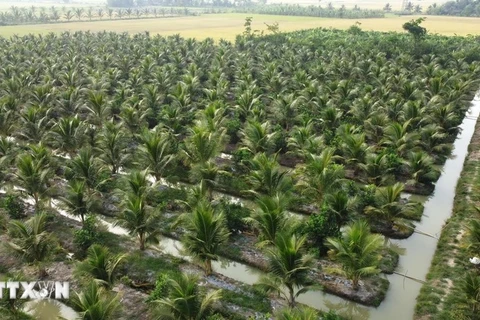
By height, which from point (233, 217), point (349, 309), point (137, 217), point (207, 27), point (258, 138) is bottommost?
point (349, 309)

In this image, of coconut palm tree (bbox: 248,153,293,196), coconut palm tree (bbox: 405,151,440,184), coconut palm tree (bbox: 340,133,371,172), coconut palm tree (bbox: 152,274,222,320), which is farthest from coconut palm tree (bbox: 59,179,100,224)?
coconut palm tree (bbox: 405,151,440,184)

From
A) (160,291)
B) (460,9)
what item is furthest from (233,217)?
(460,9)

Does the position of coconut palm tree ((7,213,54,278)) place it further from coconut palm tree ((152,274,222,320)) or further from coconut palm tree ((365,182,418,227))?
coconut palm tree ((365,182,418,227))

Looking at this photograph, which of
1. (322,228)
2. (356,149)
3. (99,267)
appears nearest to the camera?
(99,267)

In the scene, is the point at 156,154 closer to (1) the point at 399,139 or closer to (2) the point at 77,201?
(2) the point at 77,201

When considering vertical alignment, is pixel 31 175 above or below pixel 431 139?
above

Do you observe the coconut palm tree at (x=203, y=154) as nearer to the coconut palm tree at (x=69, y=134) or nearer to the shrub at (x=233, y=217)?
the shrub at (x=233, y=217)

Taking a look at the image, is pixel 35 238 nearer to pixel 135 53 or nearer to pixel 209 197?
pixel 209 197
